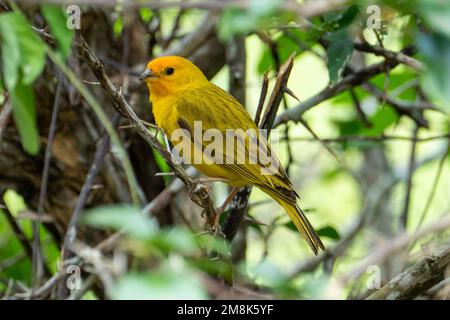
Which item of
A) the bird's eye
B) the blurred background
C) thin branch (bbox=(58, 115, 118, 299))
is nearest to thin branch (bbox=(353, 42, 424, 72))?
the blurred background

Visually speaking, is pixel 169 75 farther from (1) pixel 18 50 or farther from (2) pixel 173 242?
(2) pixel 173 242

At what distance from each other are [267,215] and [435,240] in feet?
10.8

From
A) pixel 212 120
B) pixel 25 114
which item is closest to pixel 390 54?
pixel 212 120

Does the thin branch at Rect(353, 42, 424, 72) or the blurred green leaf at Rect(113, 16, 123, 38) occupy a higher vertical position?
the blurred green leaf at Rect(113, 16, 123, 38)

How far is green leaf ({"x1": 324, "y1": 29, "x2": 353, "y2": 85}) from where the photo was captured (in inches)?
153

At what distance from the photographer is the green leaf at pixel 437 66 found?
5.45 ft

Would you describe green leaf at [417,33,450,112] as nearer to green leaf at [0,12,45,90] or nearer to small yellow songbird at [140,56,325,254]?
green leaf at [0,12,45,90]

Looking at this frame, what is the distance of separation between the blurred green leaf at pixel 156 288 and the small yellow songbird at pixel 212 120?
7.47ft

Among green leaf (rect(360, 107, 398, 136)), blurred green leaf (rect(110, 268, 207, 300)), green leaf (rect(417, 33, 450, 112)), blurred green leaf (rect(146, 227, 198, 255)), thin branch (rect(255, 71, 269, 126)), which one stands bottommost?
blurred green leaf (rect(110, 268, 207, 300))

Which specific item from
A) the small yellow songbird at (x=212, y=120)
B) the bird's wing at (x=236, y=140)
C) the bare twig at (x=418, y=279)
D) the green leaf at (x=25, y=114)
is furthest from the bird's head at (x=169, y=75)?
the green leaf at (x=25, y=114)

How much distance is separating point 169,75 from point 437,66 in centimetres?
297

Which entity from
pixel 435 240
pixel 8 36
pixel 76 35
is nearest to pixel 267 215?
pixel 435 240

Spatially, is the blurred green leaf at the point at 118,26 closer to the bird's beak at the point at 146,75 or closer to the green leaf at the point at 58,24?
the bird's beak at the point at 146,75

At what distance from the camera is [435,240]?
3.69m
